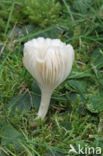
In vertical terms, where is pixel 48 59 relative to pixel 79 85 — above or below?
above

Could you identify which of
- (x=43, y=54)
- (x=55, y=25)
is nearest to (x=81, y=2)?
(x=55, y=25)

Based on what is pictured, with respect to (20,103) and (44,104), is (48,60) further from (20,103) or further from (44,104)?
(20,103)

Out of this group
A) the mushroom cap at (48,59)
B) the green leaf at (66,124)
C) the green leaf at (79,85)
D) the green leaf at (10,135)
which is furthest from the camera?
the green leaf at (79,85)

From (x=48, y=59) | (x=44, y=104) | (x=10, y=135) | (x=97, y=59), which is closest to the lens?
(x=48, y=59)

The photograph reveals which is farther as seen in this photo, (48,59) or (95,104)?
(95,104)

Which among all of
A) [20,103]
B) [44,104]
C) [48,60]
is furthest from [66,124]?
[48,60]

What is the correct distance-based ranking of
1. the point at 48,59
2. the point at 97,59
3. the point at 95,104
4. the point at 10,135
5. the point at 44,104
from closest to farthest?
the point at 48,59
the point at 10,135
the point at 44,104
the point at 95,104
the point at 97,59

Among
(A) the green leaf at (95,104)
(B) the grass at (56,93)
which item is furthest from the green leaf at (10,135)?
(A) the green leaf at (95,104)

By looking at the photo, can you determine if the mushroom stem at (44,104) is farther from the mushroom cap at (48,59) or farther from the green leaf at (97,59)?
the green leaf at (97,59)
